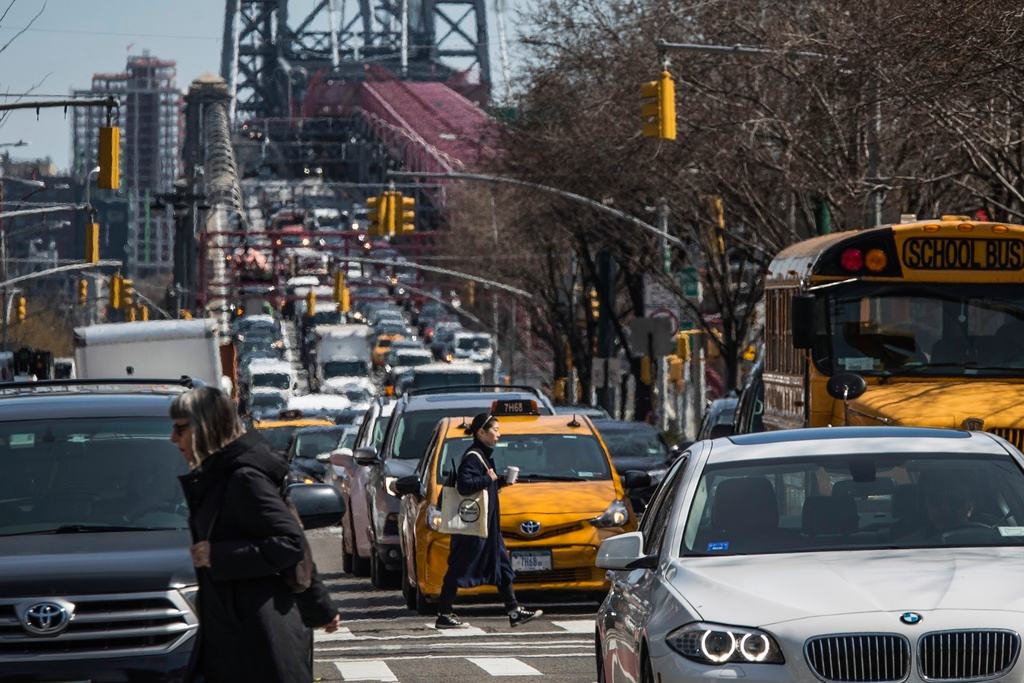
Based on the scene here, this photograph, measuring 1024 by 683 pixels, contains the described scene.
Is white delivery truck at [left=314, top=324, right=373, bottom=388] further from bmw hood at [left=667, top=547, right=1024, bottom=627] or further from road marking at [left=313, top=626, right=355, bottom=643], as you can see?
bmw hood at [left=667, top=547, right=1024, bottom=627]

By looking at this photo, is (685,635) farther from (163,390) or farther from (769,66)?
(769,66)

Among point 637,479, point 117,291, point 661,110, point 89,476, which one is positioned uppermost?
point 661,110

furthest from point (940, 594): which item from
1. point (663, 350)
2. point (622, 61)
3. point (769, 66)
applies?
point (663, 350)

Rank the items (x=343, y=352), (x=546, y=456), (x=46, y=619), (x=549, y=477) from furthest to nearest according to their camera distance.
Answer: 1. (x=343, y=352)
2. (x=546, y=456)
3. (x=549, y=477)
4. (x=46, y=619)

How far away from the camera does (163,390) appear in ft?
38.4

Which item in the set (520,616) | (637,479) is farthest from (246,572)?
(637,479)

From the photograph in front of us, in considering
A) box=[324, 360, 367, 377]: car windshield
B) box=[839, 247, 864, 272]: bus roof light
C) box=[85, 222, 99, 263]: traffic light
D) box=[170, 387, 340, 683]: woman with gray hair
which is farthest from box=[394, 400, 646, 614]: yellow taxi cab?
box=[324, 360, 367, 377]: car windshield

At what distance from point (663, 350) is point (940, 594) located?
35297 mm

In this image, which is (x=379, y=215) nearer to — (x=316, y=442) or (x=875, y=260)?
(x=316, y=442)

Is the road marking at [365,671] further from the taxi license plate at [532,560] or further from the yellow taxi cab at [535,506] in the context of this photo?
the taxi license plate at [532,560]

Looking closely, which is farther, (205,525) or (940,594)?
(940,594)

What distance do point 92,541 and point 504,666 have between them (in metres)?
5.11

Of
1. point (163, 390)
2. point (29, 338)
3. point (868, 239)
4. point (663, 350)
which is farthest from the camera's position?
point (29, 338)

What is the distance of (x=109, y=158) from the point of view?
34219 millimetres
